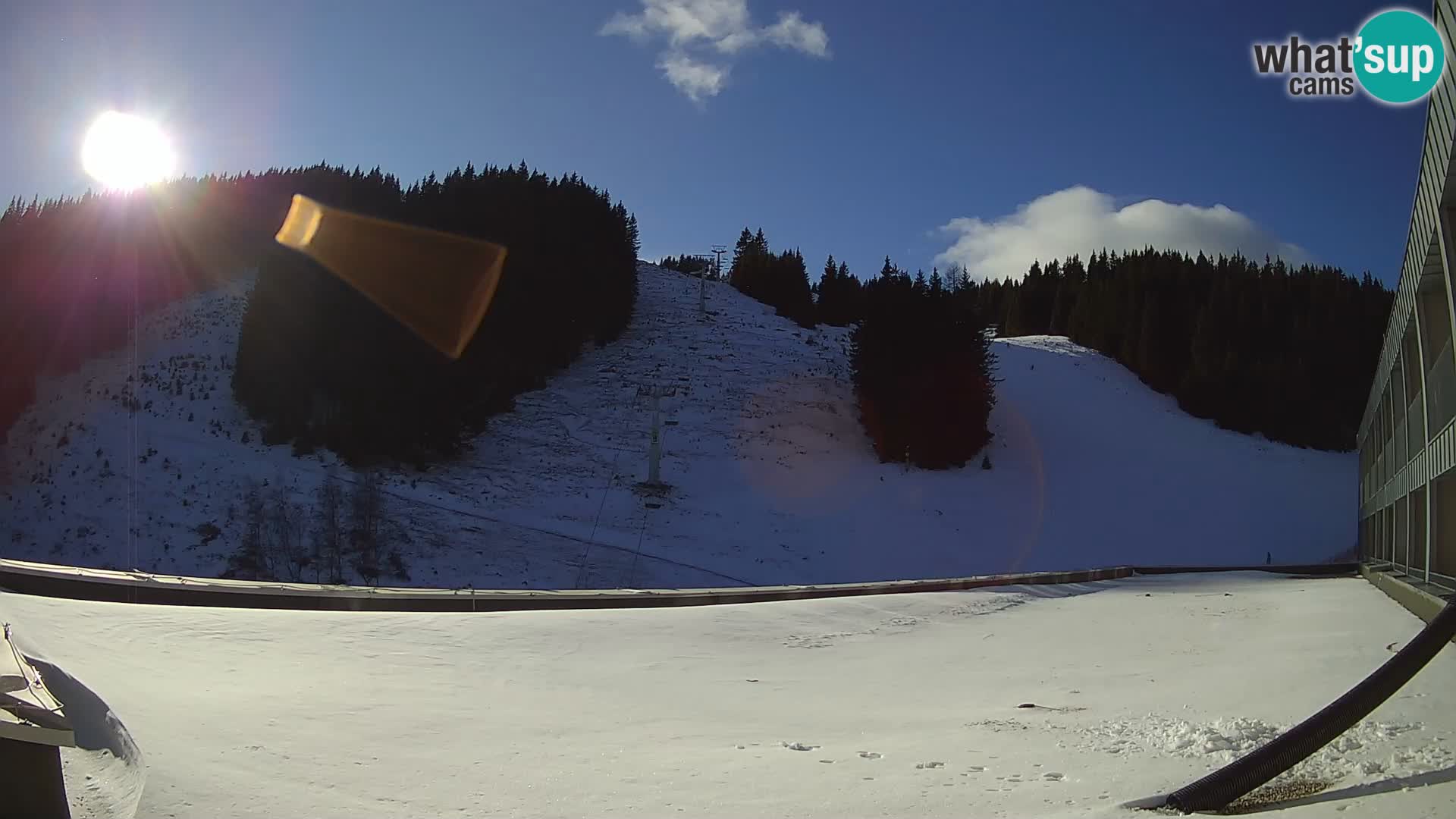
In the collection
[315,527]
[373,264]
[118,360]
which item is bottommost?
[315,527]

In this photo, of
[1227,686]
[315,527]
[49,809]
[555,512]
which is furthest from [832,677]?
[555,512]

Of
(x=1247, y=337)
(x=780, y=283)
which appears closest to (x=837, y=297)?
(x=780, y=283)

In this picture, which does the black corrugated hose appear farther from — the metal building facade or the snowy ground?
the metal building facade

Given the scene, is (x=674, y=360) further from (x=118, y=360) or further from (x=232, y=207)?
(x=232, y=207)

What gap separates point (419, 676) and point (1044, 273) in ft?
273

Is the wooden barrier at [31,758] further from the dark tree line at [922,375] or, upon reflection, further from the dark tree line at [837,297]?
the dark tree line at [837,297]

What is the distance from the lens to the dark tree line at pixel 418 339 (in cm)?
3553

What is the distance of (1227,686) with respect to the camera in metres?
7.24

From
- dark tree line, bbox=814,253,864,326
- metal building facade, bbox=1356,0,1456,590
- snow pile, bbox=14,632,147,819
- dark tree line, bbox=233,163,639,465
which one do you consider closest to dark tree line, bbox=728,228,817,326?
dark tree line, bbox=814,253,864,326

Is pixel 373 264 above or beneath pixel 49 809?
above

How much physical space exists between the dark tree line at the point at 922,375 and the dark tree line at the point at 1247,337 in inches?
146

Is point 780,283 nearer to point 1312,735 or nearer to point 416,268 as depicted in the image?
point 416,268

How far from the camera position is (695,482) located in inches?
1487

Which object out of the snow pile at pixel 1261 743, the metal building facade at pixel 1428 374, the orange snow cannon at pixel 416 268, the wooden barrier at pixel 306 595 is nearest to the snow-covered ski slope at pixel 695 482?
the orange snow cannon at pixel 416 268
